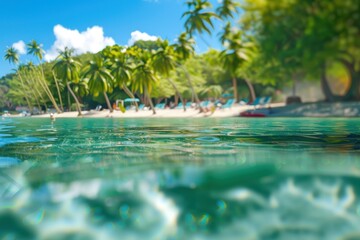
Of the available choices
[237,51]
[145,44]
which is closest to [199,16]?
[237,51]

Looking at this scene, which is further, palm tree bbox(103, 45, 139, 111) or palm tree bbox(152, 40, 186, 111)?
palm tree bbox(103, 45, 139, 111)

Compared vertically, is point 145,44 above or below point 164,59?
above

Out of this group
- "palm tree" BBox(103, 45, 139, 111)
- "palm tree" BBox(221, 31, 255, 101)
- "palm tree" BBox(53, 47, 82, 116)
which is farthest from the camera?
"palm tree" BBox(53, 47, 82, 116)

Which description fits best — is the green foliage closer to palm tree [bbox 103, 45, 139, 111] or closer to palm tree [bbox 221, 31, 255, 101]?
palm tree [bbox 103, 45, 139, 111]

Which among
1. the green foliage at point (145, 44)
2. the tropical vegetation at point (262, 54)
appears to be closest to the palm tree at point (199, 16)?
the tropical vegetation at point (262, 54)

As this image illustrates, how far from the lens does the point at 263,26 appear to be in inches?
992

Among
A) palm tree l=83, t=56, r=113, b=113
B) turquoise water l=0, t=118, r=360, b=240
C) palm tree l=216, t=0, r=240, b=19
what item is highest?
palm tree l=216, t=0, r=240, b=19

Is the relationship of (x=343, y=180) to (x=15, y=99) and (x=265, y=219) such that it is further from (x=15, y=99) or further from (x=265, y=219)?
(x=15, y=99)

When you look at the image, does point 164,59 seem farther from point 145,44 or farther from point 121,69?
point 145,44

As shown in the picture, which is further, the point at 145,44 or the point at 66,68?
the point at 145,44

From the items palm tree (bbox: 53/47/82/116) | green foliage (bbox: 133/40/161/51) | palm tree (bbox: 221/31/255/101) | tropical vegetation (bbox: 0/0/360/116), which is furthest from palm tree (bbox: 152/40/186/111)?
green foliage (bbox: 133/40/161/51)

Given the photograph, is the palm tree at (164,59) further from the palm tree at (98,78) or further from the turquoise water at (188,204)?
the turquoise water at (188,204)

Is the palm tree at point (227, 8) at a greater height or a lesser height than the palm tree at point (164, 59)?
greater

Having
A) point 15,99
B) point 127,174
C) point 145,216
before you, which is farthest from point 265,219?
point 15,99
